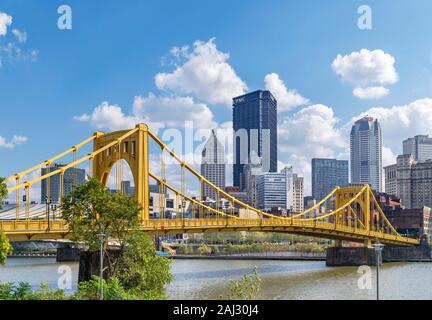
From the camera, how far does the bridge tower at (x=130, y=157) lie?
4300 centimetres

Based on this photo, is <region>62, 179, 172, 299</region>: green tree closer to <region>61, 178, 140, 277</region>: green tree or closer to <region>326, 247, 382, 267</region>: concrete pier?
<region>61, 178, 140, 277</region>: green tree

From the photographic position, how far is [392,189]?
653ft

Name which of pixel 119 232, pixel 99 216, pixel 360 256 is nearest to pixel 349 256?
pixel 360 256

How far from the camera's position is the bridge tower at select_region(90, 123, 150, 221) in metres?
43.0

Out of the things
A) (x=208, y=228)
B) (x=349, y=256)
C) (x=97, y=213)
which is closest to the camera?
(x=97, y=213)

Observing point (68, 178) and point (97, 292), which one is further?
point (68, 178)

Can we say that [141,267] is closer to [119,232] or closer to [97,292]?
[119,232]

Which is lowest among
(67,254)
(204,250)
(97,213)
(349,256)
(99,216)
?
(204,250)

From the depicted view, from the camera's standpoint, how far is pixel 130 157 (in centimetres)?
4500


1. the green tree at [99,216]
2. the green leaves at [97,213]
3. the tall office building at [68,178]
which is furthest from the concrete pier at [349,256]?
the green leaves at [97,213]

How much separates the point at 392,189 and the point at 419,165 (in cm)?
3790
